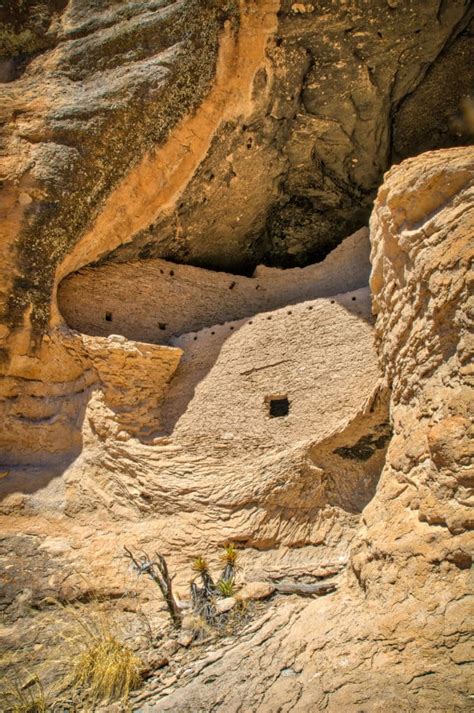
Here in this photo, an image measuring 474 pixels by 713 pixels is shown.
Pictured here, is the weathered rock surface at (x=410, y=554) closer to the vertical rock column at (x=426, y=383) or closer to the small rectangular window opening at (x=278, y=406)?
the vertical rock column at (x=426, y=383)

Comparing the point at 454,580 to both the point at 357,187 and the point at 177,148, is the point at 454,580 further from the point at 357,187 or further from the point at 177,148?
the point at 357,187

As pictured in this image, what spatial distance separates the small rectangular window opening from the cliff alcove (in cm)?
2

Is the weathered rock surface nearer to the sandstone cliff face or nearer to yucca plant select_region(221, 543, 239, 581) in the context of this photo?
yucca plant select_region(221, 543, 239, 581)

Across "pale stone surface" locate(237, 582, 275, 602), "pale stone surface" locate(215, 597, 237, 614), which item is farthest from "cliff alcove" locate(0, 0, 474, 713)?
"pale stone surface" locate(215, 597, 237, 614)

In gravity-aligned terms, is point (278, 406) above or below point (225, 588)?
above

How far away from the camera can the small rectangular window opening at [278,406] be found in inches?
213

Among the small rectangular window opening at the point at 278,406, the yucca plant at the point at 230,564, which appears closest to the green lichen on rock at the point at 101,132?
the small rectangular window opening at the point at 278,406

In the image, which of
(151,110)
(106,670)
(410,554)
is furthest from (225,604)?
(151,110)

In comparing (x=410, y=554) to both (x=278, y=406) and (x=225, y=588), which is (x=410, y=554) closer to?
(x=225, y=588)

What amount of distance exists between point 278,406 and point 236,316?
2.27 m

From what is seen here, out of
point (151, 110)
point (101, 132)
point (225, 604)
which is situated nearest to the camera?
point (225, 604)

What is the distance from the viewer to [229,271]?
8.47 metres

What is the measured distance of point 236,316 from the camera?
7.40m

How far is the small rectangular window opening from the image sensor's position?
5402 mm
